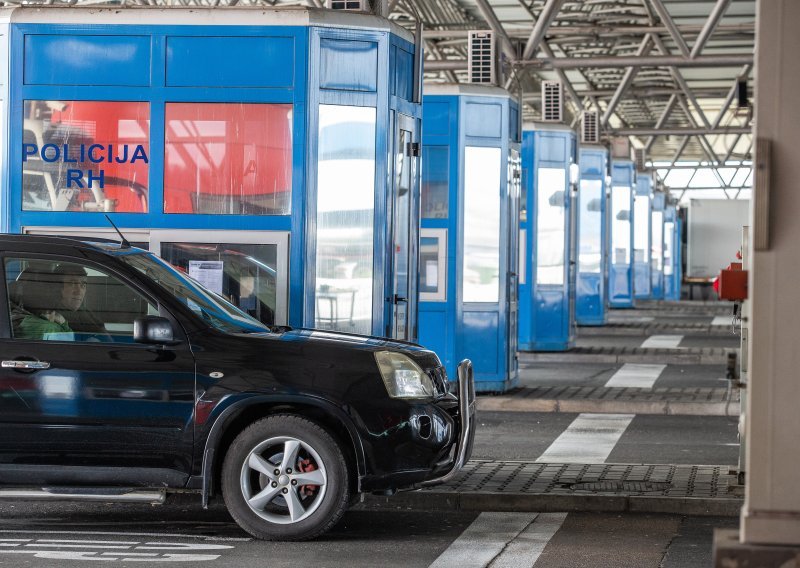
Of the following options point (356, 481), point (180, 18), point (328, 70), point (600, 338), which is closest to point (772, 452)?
point (356, 481)

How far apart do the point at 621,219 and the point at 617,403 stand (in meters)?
23.8

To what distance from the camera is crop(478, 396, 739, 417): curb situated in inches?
583

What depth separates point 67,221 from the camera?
35.0 feet

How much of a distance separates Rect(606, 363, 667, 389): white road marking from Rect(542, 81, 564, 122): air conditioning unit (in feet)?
13.9

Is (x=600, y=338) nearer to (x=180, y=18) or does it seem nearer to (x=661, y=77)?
(x=180, y=18)

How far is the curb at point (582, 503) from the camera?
8.60 metres

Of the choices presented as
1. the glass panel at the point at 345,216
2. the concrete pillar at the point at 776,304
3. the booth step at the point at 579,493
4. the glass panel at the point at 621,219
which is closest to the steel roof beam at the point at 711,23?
the glass panel at the point at 621,219

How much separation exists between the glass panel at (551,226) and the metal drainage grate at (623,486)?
12554mm

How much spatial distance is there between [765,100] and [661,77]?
44826 mm

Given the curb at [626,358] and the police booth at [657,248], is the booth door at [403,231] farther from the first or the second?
the police booth at [657,248]

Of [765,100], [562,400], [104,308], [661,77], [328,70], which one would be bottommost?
[562,400]

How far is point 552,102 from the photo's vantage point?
74.5 feet

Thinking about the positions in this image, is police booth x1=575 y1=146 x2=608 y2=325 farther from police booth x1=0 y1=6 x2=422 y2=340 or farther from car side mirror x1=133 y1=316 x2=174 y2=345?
car side mirror x1=133 y1=316 x2=174 y2=345

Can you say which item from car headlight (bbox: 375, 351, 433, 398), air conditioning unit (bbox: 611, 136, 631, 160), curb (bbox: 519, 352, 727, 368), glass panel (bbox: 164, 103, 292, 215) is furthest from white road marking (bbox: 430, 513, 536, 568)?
air conditioning unit (bbox: 611, 136, 631, 160)
